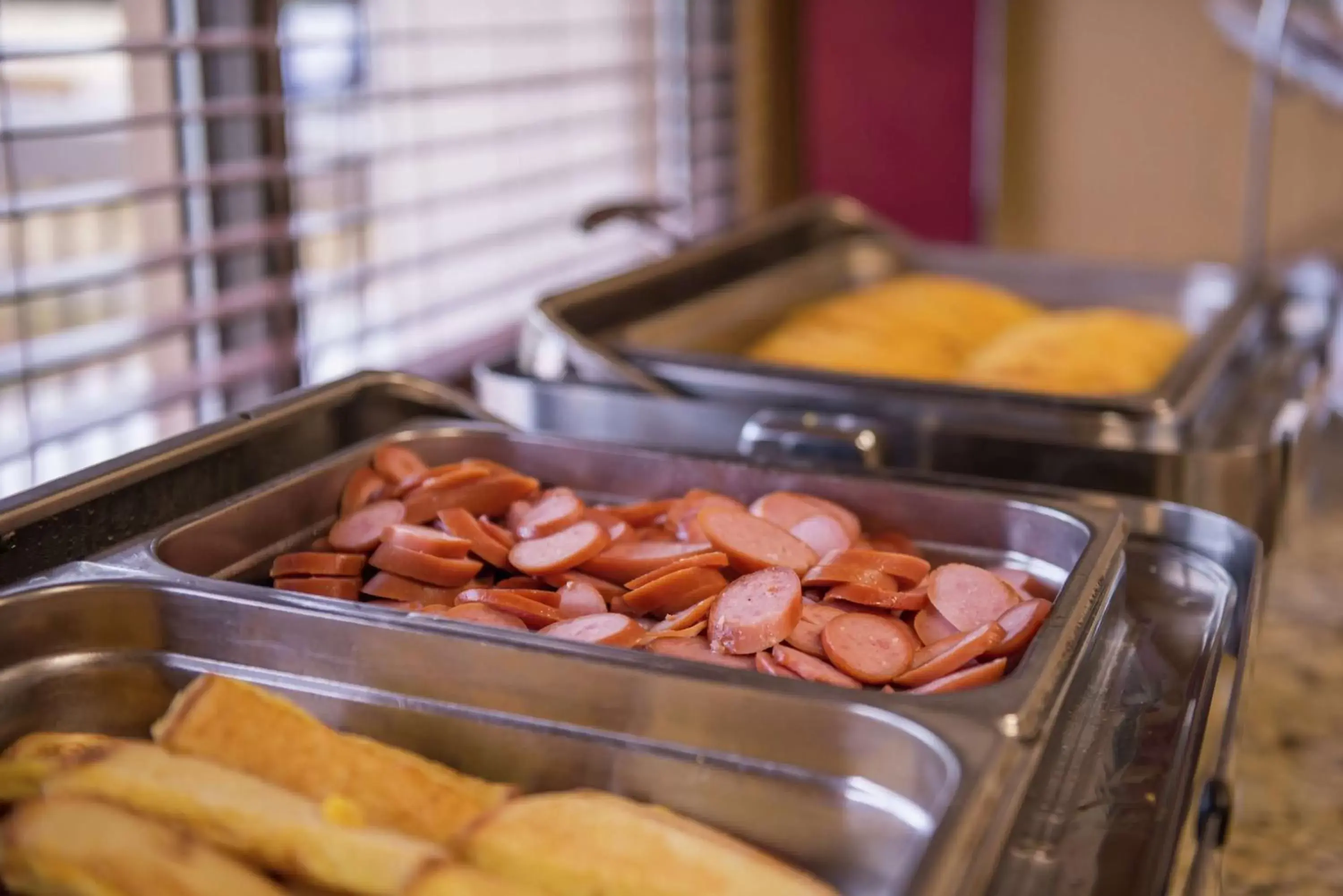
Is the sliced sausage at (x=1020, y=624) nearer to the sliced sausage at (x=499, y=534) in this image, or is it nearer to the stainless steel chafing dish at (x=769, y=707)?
the stainless steel chafing dish at (x=769, y=707)

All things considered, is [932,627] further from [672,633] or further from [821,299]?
[821,299]

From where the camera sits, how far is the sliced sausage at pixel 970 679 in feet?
2.26

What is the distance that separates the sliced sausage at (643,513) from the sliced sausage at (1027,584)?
220 millimetres

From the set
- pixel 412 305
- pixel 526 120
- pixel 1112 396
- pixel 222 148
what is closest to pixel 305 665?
pixel 1112 396

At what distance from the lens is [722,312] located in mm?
1605

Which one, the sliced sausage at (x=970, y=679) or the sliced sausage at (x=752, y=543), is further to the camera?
the sliced sausage at (x=752, y=543)

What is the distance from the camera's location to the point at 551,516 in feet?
2.94

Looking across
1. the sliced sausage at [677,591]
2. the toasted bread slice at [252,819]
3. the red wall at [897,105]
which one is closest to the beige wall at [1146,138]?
the red wall at [897,105]

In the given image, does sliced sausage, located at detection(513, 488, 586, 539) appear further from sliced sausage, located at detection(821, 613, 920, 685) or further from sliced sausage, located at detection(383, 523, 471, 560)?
sliced sausage, located at detection(821, 613, 920, 685)

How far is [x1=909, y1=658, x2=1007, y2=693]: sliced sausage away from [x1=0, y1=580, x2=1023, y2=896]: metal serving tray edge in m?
0.09

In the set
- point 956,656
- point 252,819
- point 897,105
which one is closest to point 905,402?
point 956,656

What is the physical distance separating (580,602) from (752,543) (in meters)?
0.11

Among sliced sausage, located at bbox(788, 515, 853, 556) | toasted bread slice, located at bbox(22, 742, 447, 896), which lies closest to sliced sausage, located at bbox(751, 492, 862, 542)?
sliced sausage, located at bbox(788, 515, 853, 556)

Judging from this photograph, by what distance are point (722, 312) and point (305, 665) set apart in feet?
3.19
